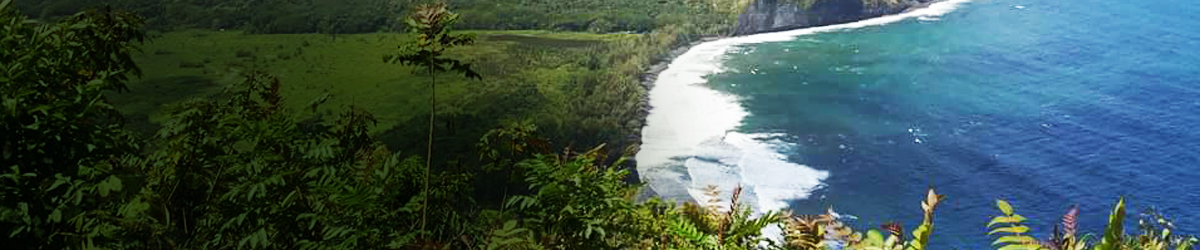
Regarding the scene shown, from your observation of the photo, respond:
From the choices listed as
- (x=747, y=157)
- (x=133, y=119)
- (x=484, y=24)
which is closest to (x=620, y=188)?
(x=133, y=119)

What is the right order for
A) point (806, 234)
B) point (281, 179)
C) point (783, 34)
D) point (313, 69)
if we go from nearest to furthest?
point (281, 179), point (806, 234), point (313, 69), point (783, 34)

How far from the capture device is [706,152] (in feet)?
112

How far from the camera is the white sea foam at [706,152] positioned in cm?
2867

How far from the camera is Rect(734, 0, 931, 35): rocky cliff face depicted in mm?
62281

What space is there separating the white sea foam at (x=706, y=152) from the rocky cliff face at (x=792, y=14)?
45.4ft

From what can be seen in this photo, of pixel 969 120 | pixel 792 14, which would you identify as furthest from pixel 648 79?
pixel 969 120

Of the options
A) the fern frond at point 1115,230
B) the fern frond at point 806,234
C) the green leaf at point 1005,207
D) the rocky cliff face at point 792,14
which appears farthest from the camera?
the rocky cliff face at point 792,14

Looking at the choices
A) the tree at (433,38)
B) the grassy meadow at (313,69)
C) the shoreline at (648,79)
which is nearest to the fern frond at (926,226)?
the tree at (433,38)

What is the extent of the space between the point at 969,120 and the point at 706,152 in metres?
11.3

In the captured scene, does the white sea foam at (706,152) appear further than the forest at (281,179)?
Yes

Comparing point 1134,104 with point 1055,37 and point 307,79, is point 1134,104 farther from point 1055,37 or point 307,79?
point 307,79

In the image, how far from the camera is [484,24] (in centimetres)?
6278

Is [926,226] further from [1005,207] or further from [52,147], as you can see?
[52,147]

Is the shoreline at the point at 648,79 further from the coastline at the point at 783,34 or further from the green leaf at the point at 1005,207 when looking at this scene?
the green leaf at the point at 1005,207
